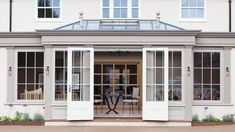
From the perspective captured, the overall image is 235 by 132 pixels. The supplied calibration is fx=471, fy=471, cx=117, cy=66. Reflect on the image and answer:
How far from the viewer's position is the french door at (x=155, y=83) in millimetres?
18266

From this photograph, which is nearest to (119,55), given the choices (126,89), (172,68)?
(126,89)

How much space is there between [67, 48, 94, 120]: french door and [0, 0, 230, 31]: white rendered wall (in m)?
3.77

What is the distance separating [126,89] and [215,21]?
17.8 ft

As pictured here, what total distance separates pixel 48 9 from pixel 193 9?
6.77 m

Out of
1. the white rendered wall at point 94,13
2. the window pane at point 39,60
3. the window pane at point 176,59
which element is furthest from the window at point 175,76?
the window pane at point 39,60

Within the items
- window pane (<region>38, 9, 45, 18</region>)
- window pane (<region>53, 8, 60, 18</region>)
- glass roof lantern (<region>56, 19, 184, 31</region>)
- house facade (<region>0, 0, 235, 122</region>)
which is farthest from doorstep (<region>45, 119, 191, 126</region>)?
window pane (<region>38, 9, 45, 18</region>)

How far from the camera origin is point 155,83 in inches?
730

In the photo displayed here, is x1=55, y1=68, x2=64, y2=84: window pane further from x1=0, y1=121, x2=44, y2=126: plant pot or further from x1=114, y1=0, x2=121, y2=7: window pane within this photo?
x1=114, y1=0, x2=121, y2=7: window pane

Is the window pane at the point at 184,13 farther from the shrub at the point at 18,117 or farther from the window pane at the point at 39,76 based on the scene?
the shrub at the point at 18,117

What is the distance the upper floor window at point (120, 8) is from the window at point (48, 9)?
2203 mm

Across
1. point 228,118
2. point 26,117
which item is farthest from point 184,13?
point 26,117

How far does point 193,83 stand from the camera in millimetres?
19797

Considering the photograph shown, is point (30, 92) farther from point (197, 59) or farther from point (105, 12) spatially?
point (197, 59)

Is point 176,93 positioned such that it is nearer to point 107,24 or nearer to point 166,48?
point 166,48
